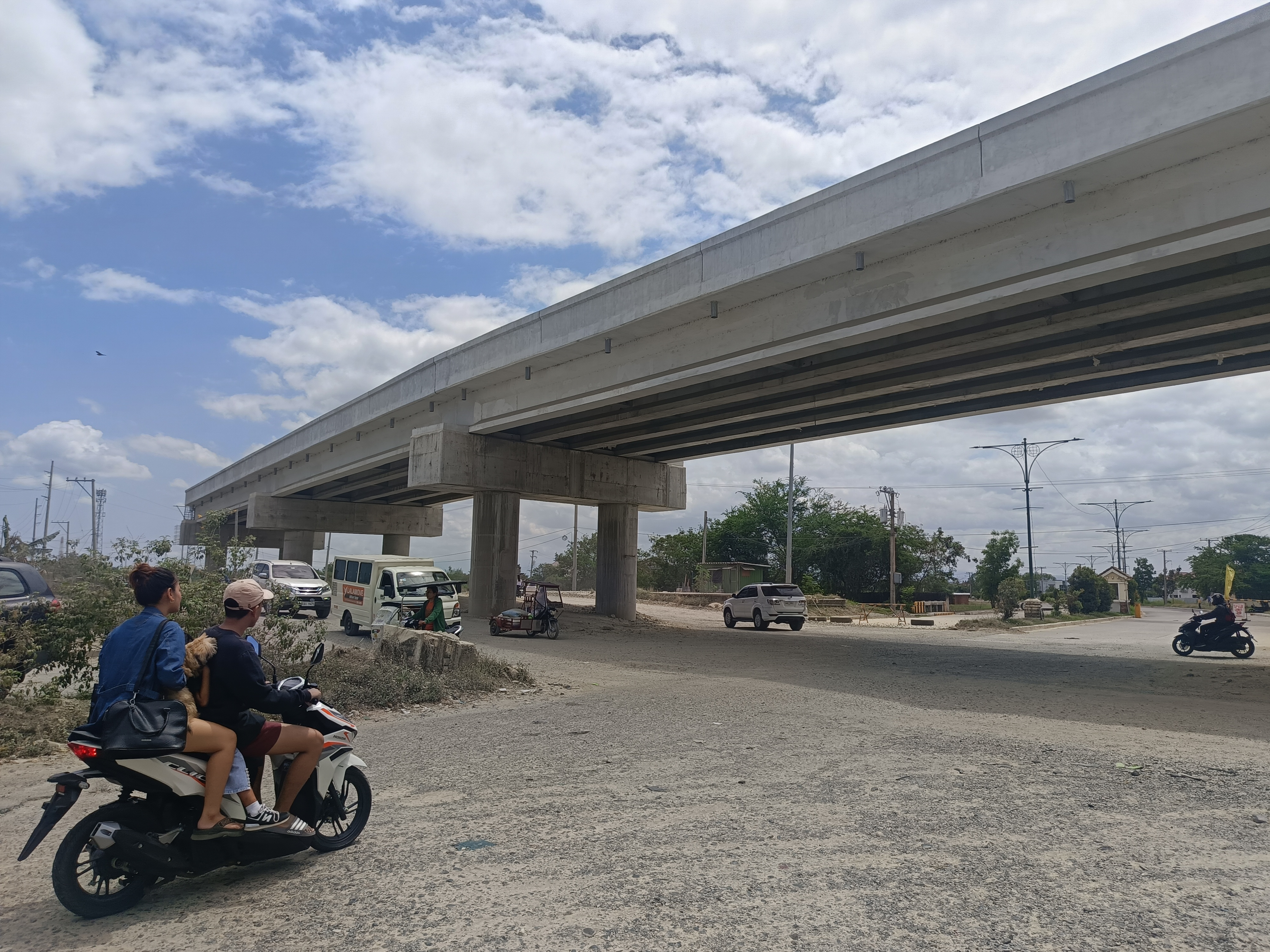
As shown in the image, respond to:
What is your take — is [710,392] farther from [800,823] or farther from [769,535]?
[769,535]

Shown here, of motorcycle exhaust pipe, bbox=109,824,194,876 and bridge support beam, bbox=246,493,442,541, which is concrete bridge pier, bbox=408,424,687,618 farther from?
motorcycle exhaust pipe, bbox=109,824,194,876

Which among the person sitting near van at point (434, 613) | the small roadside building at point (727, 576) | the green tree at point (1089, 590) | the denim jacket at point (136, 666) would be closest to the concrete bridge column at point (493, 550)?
the person sitting near van at point (434, 613)

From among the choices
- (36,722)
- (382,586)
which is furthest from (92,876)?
(382,586)

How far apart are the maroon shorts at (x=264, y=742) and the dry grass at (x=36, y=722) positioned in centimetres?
364

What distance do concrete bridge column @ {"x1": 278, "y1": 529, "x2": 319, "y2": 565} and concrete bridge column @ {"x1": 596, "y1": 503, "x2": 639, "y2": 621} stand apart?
2491cm

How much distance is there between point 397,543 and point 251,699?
51.5 metres

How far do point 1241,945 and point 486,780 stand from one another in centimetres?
492

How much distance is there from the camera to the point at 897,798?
6094 millimetres

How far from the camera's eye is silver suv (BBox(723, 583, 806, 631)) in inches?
1177

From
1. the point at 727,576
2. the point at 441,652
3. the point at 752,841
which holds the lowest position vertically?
the point at 752,841

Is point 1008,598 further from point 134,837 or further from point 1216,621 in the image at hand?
point 134,837

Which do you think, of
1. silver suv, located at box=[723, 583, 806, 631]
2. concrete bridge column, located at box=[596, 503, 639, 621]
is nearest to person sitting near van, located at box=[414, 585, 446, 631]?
concrete bridge column, located at box=[596, 503, 639, 621]

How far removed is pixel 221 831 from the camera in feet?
14.2

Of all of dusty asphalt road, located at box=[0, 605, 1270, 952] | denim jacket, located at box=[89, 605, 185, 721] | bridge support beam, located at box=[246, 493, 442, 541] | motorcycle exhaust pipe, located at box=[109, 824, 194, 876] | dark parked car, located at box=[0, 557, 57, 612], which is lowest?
dusty asphalt road, located at box=[0, 605, 1270, 952]
